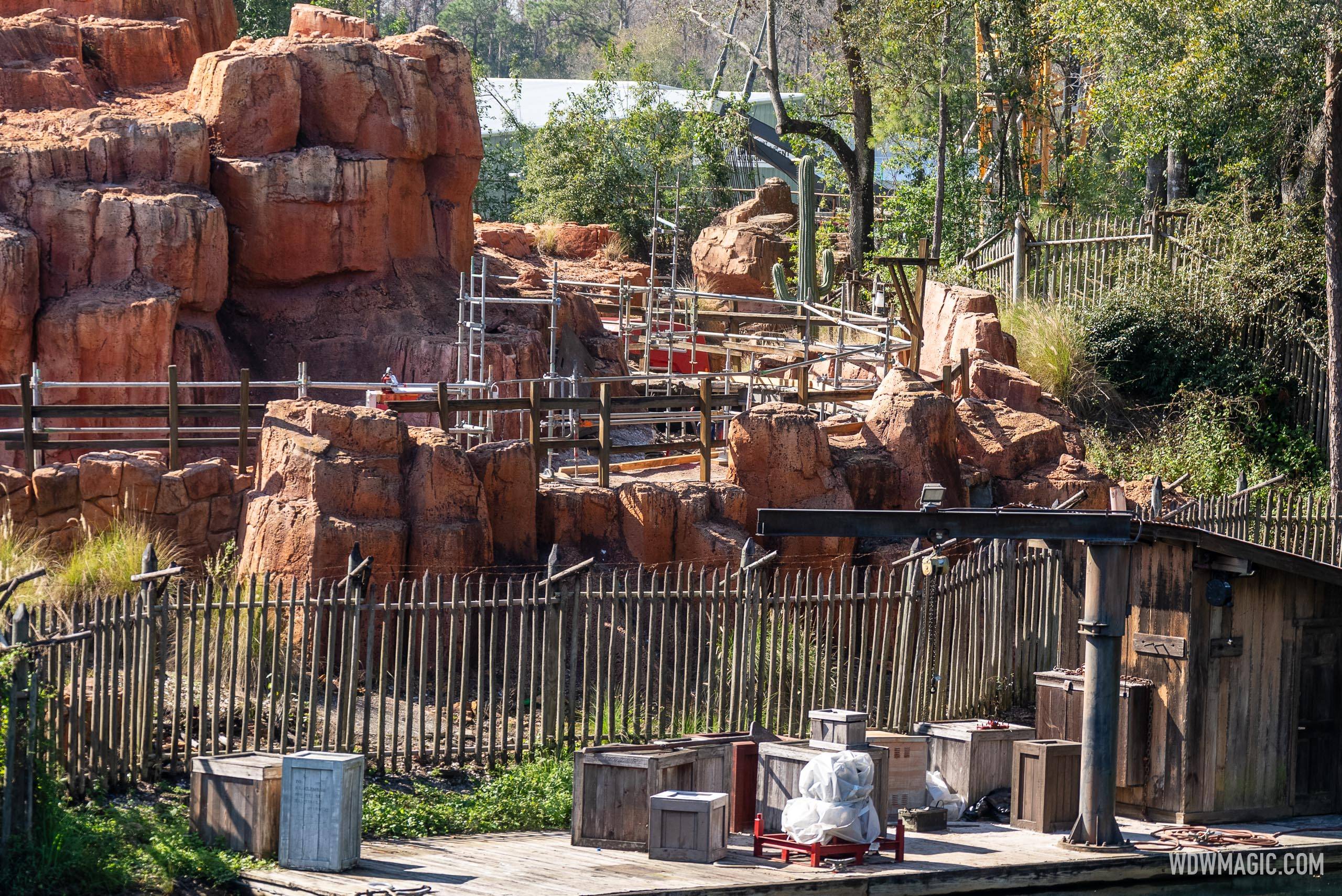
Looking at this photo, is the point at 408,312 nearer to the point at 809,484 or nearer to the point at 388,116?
the point at 388,116

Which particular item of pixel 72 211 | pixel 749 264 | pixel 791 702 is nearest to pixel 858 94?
pixel 749 264

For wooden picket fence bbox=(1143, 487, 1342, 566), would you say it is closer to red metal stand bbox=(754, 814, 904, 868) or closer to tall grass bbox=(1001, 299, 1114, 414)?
tall grass bbox=(1001, 299, 1114, 414)

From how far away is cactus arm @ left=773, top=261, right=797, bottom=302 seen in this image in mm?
31656

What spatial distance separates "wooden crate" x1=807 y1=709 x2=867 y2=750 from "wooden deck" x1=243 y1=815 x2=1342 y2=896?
32.2 inches

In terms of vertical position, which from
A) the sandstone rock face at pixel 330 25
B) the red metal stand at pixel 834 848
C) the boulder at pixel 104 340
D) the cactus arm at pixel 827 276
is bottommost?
the red metal stand at pixel 834 848

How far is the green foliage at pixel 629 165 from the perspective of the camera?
128ft

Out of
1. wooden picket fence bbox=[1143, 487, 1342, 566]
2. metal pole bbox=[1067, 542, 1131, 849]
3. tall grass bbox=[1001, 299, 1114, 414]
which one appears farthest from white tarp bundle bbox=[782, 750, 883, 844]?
tall grass bbox=[1001, 299, 1114, 414]

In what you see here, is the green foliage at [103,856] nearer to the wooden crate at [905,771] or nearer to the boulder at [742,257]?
the wooden crate at [905,771]

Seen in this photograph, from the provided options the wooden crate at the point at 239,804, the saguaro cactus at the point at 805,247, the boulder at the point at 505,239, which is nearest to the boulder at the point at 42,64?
the boulder at the point at 505,239

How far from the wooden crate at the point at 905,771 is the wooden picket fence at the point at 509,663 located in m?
1.30

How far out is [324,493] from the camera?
13.9 metres

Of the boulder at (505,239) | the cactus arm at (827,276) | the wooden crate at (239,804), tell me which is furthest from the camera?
the boulder at (505,239)

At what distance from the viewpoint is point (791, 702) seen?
12.6 metres

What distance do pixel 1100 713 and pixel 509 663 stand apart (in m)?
4.43
